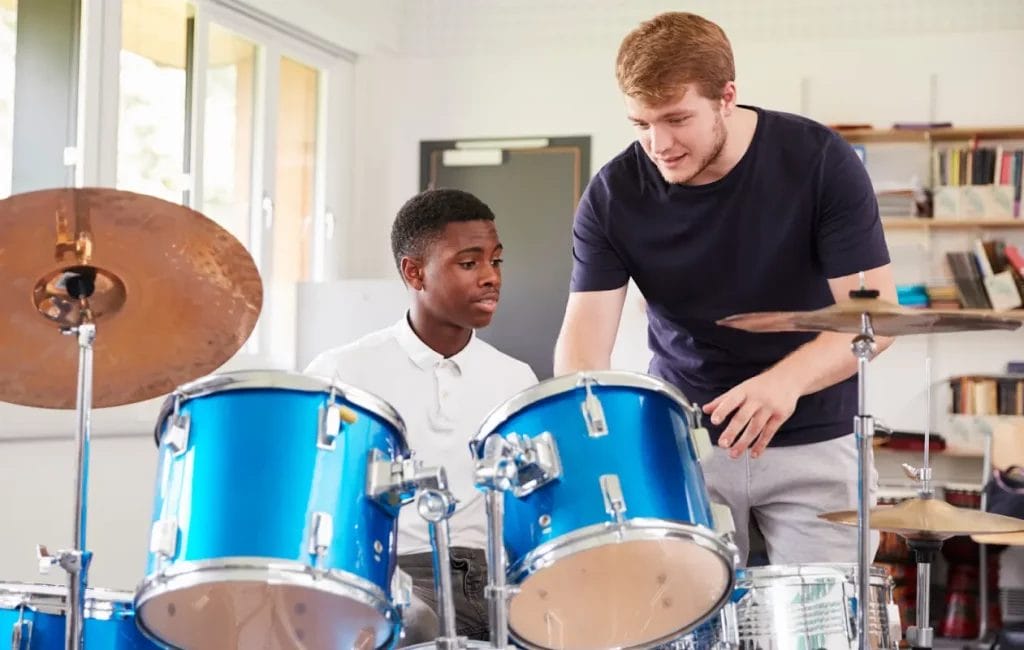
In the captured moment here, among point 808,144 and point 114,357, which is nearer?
point 114,357

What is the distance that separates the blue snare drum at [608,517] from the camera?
65.8 inches

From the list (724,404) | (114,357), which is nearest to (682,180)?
(724,404)

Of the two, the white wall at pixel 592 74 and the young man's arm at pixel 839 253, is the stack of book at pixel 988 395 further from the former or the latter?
the young man's arm at pixel 839 253

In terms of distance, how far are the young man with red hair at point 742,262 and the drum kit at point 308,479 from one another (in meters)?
0.33

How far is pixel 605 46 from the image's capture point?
18.4 ft

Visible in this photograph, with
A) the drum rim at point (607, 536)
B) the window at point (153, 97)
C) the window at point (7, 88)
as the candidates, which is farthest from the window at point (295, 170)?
the drum rim at point (607, 536)

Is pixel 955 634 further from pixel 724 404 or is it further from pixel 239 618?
pixel 239 618

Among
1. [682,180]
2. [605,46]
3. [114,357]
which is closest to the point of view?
[114,357]

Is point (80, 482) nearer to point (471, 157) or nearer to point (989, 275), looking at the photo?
point (471, 157)

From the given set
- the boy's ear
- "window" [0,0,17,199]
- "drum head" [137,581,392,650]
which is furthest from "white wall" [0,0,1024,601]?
"drum head" [137,581,392,650]

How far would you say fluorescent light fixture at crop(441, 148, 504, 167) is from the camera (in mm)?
5664

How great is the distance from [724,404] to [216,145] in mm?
3387

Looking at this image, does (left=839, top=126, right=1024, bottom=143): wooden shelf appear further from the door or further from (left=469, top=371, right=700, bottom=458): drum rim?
(left=469, top=371, right=700, bottom=458): drum rim

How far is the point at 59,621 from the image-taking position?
1941mm
